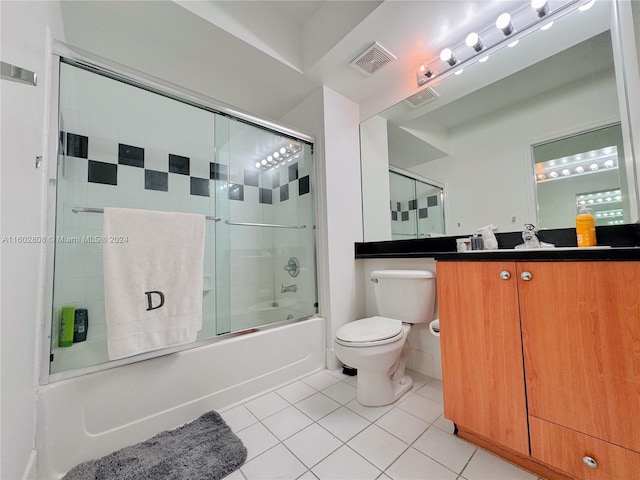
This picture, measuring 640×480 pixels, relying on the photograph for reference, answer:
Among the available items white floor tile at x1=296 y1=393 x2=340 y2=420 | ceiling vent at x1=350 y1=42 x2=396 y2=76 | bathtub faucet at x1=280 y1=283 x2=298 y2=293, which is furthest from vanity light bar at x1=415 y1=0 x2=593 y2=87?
white floor tile at x1=296 y1=393 x2=340 y2=420

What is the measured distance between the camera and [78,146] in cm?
154

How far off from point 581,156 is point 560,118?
9.0 inches

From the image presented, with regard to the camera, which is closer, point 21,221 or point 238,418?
point 21,221

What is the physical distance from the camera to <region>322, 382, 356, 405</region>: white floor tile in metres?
1.37

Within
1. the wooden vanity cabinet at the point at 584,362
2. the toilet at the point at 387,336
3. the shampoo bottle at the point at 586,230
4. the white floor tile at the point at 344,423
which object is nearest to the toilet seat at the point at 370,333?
the toilet at the point at 387,336

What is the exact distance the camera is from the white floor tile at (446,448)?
0.94 m

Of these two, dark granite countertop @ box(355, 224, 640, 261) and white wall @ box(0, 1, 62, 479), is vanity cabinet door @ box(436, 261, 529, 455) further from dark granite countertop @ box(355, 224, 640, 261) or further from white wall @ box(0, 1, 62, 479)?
white wall @ box(0, 1, 62, 479)

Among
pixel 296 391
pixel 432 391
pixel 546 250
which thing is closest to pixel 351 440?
pixel 296 391

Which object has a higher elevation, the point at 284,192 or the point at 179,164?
the point at 179,164

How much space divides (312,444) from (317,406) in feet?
0.90

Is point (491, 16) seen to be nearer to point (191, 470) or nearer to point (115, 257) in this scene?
point (115, 257)

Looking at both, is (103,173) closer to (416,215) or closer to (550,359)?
(416,215)

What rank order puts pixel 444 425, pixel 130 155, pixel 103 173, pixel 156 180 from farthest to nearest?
pixel 156 180 < pixel 130 155 < pixel 103 173 < pixel 444 425

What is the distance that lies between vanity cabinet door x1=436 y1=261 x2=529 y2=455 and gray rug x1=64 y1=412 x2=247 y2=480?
0.90 metres
